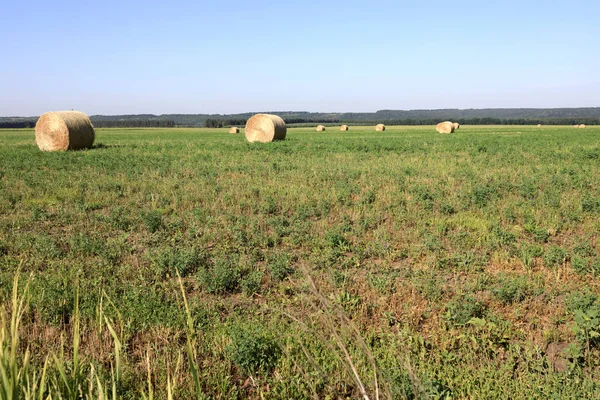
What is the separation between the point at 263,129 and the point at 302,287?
28.4m

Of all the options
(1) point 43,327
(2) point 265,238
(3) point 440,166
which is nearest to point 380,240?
(2) point 265,238

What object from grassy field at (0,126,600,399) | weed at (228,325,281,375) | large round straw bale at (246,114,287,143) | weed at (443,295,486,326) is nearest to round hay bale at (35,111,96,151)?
grassy field at (0,126,600,399)

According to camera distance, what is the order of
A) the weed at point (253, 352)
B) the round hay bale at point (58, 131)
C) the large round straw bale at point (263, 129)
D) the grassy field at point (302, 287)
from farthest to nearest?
the large round straw bale at point (263, 129)
the round hay bale at point (58, 131)
the weed at point (253, 352)
the grassy field at point (302, 287)

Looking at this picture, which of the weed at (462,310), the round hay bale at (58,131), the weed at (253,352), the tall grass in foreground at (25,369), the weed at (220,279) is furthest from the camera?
the round hay bale at (58,131)

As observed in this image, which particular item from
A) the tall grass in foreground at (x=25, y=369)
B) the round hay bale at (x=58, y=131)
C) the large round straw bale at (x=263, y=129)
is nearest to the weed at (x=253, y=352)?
the tall grass in foreground at (x=25, y=369)

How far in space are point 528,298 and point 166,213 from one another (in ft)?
26.5

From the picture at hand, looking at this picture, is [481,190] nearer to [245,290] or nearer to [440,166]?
[440,166]

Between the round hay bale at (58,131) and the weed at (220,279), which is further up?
the round hay bale at (58,131)

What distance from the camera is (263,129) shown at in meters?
34.0

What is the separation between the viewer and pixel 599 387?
436 centimetres

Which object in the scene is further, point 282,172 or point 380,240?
point 282,172

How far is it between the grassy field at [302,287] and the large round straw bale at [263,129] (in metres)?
19.2

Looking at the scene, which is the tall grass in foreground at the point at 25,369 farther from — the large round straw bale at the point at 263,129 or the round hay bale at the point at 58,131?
the large round straw bale at the point at 263,129

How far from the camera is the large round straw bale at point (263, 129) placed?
3381 centimetres
